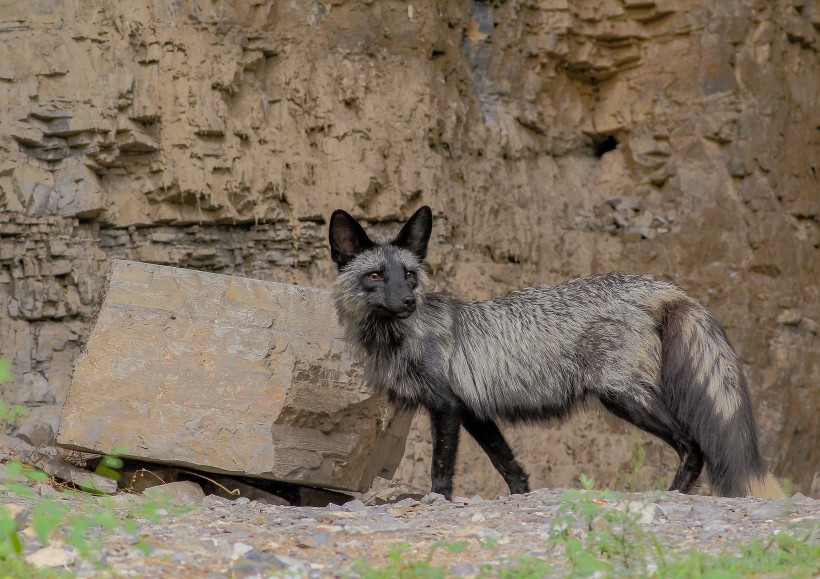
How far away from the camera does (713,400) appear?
6973 millimetres

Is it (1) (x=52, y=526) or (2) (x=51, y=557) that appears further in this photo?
(2) (x=51, y=557)

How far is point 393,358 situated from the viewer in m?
7.14

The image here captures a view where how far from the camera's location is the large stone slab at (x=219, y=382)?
6891 mm

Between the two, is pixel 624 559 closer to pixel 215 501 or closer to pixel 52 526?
pixel 52 526

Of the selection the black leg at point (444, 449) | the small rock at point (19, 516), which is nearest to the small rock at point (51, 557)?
the small rock at point (19, 516)

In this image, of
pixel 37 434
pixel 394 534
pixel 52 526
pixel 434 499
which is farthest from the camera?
pixel 37 434

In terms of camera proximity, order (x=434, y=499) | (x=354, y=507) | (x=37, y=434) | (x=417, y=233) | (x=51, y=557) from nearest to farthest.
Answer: (x=51, y=557)
(x=354, y=507)
(x=434, y=499)
(x=417, y=233)
(x=37, y=434)

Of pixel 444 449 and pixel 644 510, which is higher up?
pixel 644 510

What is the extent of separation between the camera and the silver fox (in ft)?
22.9

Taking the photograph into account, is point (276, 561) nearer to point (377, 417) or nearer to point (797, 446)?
point (377, 417)

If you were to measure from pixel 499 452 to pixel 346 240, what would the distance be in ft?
6.36

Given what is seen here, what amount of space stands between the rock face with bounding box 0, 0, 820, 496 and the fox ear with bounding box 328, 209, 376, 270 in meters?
3.14

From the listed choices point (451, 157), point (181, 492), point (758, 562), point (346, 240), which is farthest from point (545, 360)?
point (451, 157)

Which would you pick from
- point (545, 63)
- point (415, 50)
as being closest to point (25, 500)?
point (415, 50)
